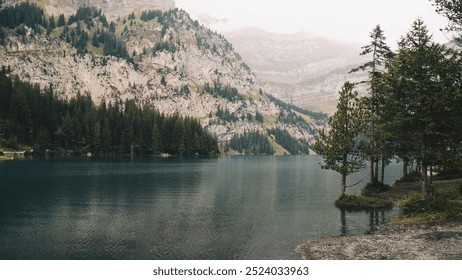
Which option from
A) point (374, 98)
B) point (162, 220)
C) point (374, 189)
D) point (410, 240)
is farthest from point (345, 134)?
point (162, 220)

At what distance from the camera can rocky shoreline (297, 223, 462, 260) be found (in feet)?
108

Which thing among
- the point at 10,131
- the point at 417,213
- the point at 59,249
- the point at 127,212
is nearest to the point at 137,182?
the point at 127,212

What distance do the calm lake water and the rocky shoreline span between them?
2.73m

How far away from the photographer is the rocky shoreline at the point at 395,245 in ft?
108

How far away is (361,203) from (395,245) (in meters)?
25.9

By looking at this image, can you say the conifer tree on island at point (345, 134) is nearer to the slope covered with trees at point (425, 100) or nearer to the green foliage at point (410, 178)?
the slope covered with trees at point (425, 100)

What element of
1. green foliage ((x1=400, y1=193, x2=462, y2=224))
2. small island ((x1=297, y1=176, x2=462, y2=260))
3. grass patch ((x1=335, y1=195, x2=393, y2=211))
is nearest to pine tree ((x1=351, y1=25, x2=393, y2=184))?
grass patch ((x1=335, y1=195, x2=393, y2=211))

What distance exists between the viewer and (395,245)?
120 ft
